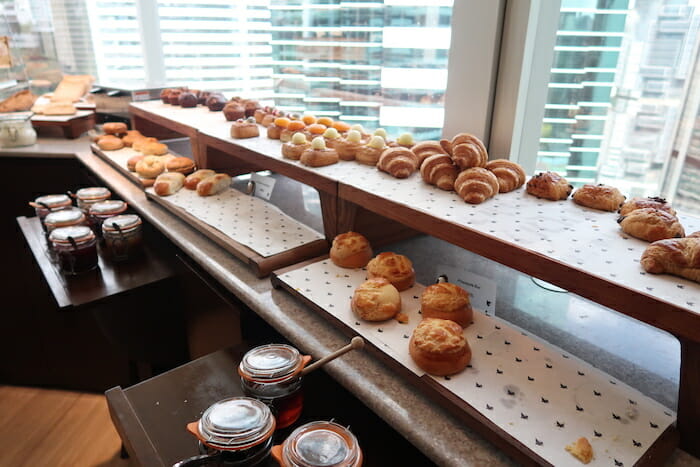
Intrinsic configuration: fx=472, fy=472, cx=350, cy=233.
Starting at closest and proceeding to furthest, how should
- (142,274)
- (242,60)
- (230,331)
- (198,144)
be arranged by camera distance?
(230,331) < (142,274) < (198,144) < (242,60)

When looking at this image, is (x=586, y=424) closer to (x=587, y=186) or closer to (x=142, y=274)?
(x=587, y=186)

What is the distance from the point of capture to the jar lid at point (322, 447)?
801 mm

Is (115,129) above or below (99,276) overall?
above

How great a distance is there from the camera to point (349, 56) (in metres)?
2.55

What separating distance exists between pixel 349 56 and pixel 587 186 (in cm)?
172

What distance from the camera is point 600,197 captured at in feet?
3.69

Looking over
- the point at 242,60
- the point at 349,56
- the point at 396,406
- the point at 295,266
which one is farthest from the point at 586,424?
the point at 242,60

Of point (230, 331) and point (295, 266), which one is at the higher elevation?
point (295, 266)

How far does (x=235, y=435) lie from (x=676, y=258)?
847 mm

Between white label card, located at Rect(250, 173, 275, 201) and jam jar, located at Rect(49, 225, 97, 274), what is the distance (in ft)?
2.14

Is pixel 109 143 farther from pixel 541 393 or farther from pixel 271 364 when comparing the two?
pixel 541 393

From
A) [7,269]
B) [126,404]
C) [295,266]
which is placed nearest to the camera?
[126,404]

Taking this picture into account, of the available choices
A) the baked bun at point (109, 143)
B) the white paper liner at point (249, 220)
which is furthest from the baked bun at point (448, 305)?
the baked bun at point (109, 143)

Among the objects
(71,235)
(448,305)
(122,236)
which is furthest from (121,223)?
(448,305)
